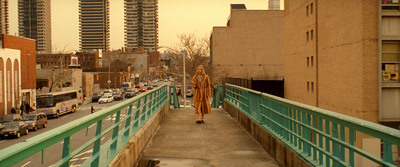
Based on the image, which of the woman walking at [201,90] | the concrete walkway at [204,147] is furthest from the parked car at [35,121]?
the woman walking at [201,90]

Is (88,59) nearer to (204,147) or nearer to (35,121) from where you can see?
(35,121)

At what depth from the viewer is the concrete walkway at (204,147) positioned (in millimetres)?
7402

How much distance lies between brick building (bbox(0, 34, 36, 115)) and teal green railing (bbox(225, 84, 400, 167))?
157 feet

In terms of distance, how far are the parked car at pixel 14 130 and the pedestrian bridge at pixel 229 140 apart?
76.1 ft

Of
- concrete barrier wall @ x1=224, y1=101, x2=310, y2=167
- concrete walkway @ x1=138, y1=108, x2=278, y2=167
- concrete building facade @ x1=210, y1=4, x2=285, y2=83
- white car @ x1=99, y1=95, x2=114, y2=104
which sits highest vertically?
concrete building facade @ x1=210, y1=4, x2=285, y2=83

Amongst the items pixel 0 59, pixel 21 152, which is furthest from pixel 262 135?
pixel 0 59

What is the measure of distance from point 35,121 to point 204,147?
31.3 meters

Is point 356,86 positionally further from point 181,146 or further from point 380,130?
point 380,130

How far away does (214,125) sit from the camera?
12.2 m

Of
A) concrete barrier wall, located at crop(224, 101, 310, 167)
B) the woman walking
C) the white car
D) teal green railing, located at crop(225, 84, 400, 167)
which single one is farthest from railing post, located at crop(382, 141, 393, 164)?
the white car

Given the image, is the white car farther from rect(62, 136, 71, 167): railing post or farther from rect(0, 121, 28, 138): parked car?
rect(62, 136, 71, 167): railing post

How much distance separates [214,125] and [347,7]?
2321cm

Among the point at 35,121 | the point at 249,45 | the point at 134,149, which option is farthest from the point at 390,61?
the point at 249,45

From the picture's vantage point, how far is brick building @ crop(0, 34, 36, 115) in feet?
164
